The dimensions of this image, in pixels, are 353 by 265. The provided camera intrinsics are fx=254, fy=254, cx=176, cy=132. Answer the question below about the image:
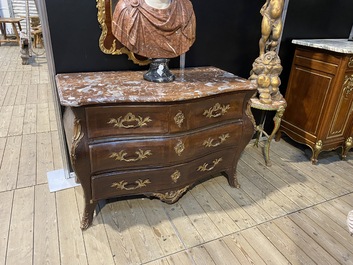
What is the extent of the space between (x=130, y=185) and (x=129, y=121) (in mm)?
420

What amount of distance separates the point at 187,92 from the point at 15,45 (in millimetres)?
8307

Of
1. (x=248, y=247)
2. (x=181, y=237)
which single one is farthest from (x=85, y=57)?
(x=248, y=247)

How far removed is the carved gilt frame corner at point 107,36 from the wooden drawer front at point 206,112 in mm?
625

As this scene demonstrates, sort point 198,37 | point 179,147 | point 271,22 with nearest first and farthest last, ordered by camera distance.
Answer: point 179,147, point 271,22, point 198,37

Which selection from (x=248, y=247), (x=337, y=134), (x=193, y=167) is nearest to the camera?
(x=248, y=247)

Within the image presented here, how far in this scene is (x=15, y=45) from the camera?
25.0 feet

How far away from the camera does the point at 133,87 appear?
1391 millimetres

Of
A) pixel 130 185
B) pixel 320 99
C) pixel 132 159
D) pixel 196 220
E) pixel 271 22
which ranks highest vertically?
pixel 271 22

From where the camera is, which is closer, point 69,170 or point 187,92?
point 187,92

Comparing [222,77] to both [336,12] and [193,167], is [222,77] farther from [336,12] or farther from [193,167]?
[336,12]

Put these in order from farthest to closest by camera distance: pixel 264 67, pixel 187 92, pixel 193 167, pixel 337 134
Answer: pixel 337 134, pixel 264 67, pixel 193 167, pixel 187 92

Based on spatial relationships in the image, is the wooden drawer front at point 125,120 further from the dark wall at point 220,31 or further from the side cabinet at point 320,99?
the side cabinet at point 320,99

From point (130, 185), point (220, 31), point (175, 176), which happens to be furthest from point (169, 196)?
point (220, 31)

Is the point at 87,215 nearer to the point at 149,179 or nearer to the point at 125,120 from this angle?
the point at 149,179
